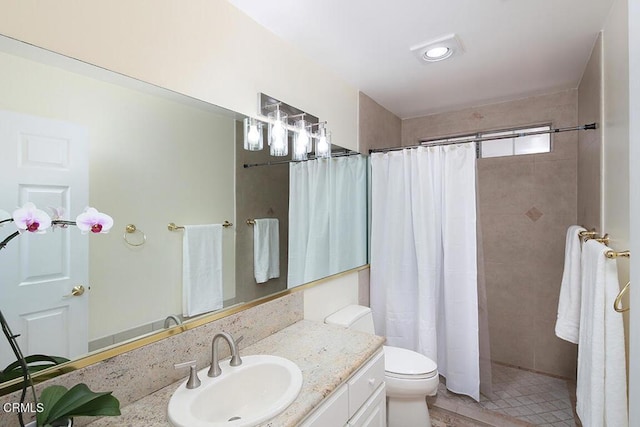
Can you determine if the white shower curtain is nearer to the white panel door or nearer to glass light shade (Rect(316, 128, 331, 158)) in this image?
glass light shade (Rect(316, 128, 331, 158))

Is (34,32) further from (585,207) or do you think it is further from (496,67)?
(585,207)

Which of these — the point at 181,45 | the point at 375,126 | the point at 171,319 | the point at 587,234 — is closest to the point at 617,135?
the point at 587,234

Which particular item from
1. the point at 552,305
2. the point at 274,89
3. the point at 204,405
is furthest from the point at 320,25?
the point at 552,305

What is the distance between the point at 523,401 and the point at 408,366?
1.15 meters

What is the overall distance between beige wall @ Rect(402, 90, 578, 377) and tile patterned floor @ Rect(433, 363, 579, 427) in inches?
6.4

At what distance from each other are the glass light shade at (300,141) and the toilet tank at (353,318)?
3.44ft

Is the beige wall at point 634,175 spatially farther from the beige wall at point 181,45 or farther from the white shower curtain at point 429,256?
the white shower curtain at point 429,256

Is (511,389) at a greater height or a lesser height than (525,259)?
lesser

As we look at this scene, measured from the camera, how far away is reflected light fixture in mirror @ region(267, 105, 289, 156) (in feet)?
5.35

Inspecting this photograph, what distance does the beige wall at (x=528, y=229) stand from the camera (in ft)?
8.25

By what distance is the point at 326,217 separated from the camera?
2.16 m

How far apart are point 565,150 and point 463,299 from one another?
5.07 ft

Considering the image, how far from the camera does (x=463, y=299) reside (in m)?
2.15

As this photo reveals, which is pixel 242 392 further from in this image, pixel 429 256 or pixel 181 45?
→ pixel 429 256
